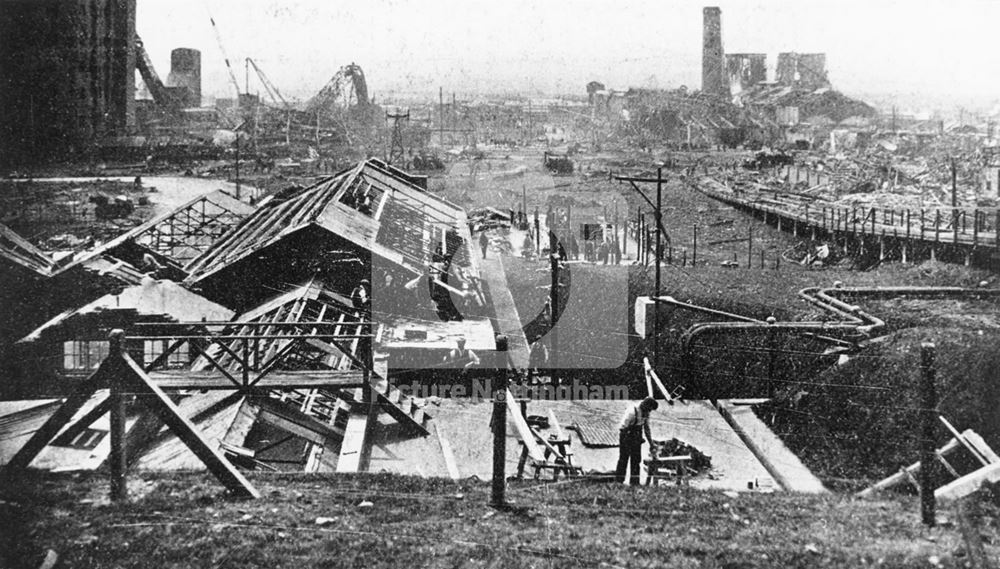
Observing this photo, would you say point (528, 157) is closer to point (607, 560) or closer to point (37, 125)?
point (37, 125)

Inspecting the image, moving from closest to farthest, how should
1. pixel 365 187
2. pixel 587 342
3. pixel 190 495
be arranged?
pixel 190 495 → pixel 587 342 → pixel 365 187

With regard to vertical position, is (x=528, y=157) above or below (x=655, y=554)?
above

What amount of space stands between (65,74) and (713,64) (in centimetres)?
8301

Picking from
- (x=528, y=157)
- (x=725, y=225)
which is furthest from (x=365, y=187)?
(x=528, y=157)

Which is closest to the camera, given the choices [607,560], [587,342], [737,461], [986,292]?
[607,560]

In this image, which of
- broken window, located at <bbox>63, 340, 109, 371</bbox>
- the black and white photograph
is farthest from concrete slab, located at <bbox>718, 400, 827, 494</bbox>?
broken window, located at <bbox>63, 340, 109, 371</bbox>

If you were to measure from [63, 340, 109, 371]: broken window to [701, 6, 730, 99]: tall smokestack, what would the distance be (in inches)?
3437

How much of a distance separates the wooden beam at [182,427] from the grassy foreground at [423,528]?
14cm

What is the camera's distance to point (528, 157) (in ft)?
235

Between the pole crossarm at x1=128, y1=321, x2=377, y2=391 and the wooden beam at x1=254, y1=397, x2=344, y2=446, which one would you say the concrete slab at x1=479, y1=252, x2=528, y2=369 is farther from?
the wooden beam at x1=254, y1=397, x2=344, y2=446

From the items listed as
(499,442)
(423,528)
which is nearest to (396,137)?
(499,442)

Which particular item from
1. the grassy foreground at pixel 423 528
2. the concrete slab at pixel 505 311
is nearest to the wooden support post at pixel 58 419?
the grassy foreground at pixel 423 528

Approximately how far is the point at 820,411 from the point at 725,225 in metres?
32.5

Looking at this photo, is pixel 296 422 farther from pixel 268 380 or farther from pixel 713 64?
pixel 713 64
